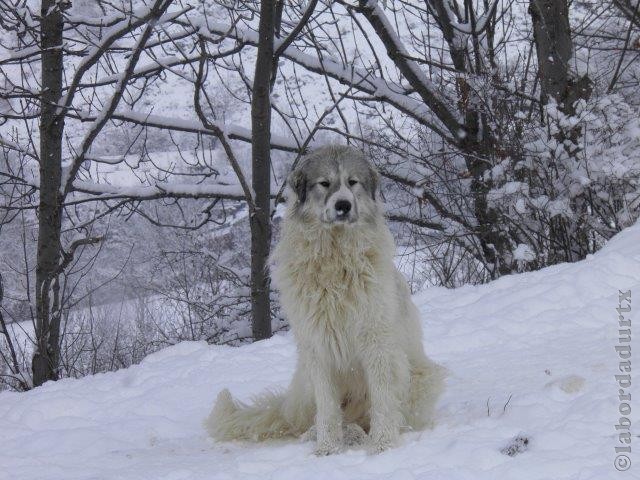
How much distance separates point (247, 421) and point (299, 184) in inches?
63.9

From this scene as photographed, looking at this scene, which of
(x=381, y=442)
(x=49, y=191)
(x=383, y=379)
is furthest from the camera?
(x=49, y=191)

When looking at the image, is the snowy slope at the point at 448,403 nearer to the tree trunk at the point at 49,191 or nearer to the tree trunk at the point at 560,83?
the tree trunk at the point at 560,83

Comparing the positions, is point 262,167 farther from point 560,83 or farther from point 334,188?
point 334,188

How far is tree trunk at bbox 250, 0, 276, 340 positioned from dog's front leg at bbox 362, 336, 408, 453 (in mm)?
4099

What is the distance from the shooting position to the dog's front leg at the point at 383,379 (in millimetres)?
3852

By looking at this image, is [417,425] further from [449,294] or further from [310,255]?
[449,294]

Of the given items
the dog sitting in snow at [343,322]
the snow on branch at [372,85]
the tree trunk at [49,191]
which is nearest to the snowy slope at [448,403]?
the dog sitting in snow at [343,322]

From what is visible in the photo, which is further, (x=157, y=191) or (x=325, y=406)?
(x=157, y=191)

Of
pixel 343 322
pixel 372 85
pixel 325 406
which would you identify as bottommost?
pixel 325 406

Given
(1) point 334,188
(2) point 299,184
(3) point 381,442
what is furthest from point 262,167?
(3) point 381,442

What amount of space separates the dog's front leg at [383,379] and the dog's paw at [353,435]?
0.15 metres

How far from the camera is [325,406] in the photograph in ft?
13.0

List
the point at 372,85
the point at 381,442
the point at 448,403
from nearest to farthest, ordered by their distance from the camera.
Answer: the point at 381,442 → the point at 448,403 → the point at 372,85

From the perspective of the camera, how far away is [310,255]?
4113 millimetres
